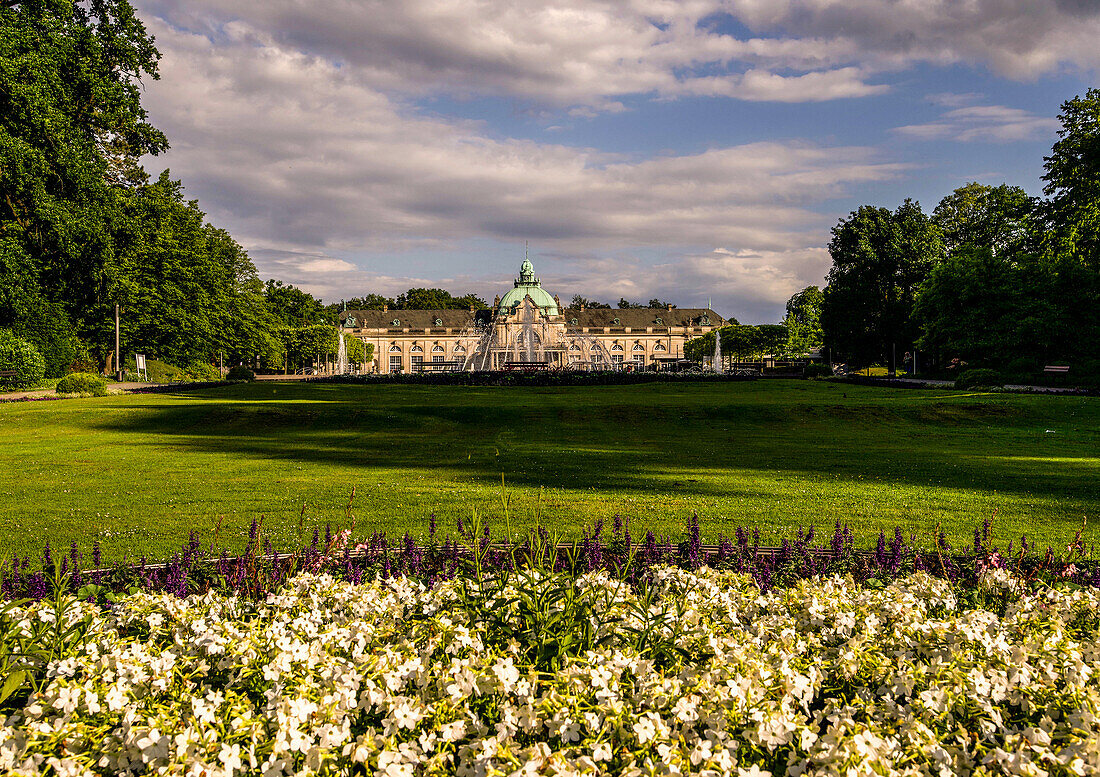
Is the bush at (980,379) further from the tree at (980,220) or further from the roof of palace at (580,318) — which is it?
the roof of palace at (580,318)

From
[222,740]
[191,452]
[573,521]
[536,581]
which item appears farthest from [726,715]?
[191,452]

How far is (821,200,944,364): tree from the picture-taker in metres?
55.2

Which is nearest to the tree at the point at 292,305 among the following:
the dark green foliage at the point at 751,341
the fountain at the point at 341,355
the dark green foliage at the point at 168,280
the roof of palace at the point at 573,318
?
the fountain at the point at 341,355

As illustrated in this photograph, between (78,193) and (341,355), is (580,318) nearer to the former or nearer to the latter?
(341,355)

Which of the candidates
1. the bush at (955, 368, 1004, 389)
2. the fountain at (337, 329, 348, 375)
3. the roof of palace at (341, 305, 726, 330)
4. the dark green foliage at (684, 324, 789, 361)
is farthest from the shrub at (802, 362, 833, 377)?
the roof of palace at (341, 305, 726, 330)

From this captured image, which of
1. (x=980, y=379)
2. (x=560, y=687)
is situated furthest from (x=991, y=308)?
(x=560, y=687)

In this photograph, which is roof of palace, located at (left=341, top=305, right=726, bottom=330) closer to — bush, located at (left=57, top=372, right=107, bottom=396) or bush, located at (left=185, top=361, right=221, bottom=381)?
bush, located at (left=185, top=361, right=221, bottom=381)

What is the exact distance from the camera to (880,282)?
2243 inches

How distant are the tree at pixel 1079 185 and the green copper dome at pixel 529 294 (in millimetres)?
82201

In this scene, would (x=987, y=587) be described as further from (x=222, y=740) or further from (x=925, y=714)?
(x=222, y=740)

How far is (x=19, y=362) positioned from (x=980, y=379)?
1726 inches

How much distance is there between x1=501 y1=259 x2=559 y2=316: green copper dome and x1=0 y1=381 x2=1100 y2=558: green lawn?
91.8 m

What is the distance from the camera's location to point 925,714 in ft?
9.57

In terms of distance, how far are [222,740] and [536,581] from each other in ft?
5.94
